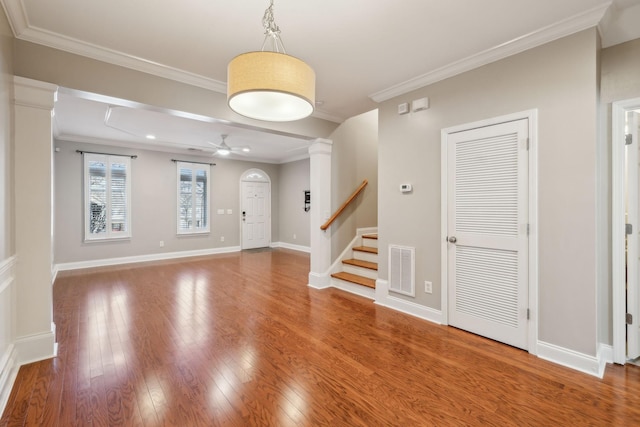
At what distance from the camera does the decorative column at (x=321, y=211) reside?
4438mm

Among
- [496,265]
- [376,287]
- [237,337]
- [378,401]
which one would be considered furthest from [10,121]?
[496,265]

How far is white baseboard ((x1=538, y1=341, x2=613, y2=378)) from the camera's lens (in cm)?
214

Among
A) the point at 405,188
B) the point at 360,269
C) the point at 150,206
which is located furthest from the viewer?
the point at 150,206

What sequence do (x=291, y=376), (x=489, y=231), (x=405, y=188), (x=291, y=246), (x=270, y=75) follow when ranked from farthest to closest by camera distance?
(x=291, y=246) → (x=405, y=188) → (x=489, y=231) → (x=291, y=376) → (x=270, y=75)

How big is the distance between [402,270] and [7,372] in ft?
11.6

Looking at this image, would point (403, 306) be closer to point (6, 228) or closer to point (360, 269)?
point (360, 269)

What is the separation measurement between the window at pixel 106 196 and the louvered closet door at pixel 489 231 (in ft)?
21.5

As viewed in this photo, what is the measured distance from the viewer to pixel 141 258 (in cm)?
652

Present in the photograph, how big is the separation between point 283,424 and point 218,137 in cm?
532

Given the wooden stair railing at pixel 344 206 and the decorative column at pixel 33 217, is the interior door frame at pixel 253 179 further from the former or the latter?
the decorative column at pixel 33 217

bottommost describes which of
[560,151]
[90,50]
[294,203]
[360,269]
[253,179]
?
[360,269]

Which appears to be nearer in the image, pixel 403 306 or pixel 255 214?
pixel 403 306

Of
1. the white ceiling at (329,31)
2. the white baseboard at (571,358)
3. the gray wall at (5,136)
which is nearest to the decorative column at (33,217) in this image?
the gray wall at (5,136)

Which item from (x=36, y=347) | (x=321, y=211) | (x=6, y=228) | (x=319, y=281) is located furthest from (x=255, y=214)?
(x=6, y=228)
